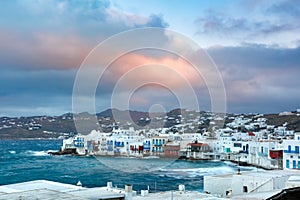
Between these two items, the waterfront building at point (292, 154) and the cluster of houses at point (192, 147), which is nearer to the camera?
the waterfront building at point (292, 154)

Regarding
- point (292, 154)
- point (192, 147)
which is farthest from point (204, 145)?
point (292, 154)

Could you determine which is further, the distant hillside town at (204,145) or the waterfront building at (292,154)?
the distant hillside town at (204,145)

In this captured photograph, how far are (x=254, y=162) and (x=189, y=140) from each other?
931 inches

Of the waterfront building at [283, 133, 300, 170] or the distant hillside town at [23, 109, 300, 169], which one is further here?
the distant hillside town at [23, 109, 300, 169]

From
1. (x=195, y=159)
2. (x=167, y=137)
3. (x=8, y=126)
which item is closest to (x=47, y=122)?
(x=8, y=126)

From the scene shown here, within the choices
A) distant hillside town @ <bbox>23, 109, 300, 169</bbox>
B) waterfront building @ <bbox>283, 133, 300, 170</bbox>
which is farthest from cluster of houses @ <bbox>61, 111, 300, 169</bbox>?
waterfront building @ <bbox>283, 133, 300, 170</bbox>

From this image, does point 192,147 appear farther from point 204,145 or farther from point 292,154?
point 292,154

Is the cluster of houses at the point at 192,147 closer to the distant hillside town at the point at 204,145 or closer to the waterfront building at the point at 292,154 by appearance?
the distant hillside town at the point at 204,145

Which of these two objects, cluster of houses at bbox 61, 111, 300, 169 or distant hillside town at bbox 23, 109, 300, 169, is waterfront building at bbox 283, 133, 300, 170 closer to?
distant hillside town at bbox 23, 109, 300, 169

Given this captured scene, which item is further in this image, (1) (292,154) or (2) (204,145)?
(2) (204,145)

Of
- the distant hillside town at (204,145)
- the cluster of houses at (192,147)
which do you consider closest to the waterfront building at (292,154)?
the distant hillside town at (204,145)

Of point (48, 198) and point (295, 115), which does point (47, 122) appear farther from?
point (48, 198)

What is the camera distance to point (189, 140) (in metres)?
74.2

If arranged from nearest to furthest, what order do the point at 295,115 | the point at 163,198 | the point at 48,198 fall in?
the point at 48,198 < the point at 163,198 < the point at 295,115
